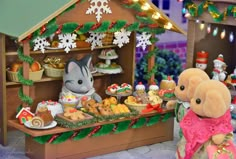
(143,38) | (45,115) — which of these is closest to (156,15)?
(143,38)

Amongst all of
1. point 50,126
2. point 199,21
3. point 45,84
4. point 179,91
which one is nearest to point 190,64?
point 199,21

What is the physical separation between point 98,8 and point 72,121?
Answer: 112 centimetres

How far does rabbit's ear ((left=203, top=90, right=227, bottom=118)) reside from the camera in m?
4.35

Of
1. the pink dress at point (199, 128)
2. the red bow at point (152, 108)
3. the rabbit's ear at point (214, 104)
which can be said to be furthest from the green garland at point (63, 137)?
the rabbit's ear at point (214, 104)

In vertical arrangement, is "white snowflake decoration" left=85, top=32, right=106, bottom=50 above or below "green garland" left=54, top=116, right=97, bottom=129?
above

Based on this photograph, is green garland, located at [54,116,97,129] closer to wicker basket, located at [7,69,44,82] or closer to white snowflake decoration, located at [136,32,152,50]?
wicker basket, located at [7,69,44,82]

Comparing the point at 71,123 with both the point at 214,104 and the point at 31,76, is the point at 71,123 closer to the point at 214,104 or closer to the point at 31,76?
the point at 31,76

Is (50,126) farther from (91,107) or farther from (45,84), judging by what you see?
(45,84)

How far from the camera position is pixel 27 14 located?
4.98 m

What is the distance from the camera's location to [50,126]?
15.7ft

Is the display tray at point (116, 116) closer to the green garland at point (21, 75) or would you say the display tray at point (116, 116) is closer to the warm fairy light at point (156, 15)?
the green garland at point (21, 75)

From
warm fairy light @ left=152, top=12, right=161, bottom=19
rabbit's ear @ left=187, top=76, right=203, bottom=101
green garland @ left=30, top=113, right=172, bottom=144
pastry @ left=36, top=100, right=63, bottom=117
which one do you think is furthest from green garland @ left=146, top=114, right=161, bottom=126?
warm fairy light @ left=152, top=12, right=161, bottom=19

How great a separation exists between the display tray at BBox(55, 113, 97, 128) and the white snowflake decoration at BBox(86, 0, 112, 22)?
95 centimetres

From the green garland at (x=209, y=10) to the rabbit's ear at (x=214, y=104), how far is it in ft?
4.67
